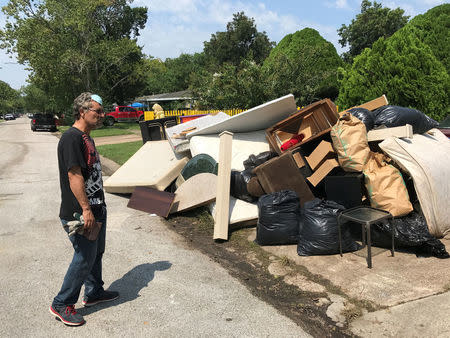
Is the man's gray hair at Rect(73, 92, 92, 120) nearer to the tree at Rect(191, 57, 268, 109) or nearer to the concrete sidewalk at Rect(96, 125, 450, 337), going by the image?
the concrete sidewalk at Rect(96, 125, 450, 337)

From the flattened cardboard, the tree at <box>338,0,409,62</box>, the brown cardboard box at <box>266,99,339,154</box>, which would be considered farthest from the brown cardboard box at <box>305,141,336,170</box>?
the tree at <box>338,0,409,62</box>

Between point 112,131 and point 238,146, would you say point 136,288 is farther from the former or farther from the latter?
point 112,131

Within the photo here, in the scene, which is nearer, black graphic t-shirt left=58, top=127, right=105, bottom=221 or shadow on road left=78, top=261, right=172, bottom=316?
black graphic t-shirt left=58, top=127, right=105, bottom=221

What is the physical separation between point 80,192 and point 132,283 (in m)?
1.26

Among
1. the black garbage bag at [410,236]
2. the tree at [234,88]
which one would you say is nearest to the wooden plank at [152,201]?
the black garbage bag at [410,236]

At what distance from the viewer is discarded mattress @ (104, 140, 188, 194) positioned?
19.5 ft

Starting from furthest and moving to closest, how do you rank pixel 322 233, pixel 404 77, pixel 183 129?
pixel 404 77, pixel 183 129, pixel 322 233

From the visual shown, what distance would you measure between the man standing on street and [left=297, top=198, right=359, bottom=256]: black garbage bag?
213 centimetres

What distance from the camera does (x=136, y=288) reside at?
3.26 meters

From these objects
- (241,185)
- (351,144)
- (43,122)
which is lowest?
(241,185)

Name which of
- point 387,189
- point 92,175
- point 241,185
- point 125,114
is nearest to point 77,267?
point 92,175

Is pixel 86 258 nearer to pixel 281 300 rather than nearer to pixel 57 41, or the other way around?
pixel 281 300

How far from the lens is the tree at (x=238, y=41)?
4394 cm

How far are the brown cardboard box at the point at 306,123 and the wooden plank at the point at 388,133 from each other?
0.81 m
